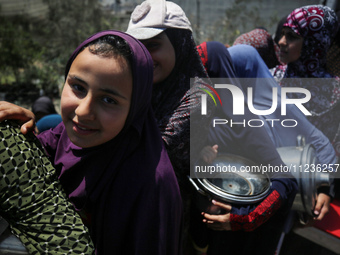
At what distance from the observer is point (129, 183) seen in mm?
999

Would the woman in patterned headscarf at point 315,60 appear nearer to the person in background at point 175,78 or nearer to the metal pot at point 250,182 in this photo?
the metal pot at point 250,182

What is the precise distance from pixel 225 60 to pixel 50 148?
46.5 inches

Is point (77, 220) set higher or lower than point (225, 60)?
lower

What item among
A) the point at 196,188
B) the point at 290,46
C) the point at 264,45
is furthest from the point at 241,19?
the point at 196,188

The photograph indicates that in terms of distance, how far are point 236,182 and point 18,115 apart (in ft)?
3.58

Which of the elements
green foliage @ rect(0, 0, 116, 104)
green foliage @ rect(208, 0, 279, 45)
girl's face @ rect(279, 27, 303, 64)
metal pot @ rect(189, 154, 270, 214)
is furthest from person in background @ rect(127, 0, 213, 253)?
green foliage @ rect(0, 0, 116, 104)

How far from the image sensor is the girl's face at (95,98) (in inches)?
36.1

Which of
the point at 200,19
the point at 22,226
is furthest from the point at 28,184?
the point at 200,19

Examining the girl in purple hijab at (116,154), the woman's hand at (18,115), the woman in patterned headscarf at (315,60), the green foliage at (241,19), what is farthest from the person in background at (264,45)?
the green foliage at (241,19)

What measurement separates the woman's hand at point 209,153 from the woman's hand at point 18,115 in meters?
0.87

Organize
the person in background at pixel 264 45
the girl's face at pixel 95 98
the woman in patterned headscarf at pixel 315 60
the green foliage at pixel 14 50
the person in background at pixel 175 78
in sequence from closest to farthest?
1. the girl's face at pixel 95 98
2. the person in background at pixel 175 78
3. the woman in patterned headscarf at pixel 315 60
4. the person in background at pixel 264 45
5. the green foliage at pixel 14 50

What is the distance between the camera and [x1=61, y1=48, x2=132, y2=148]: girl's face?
917 mm

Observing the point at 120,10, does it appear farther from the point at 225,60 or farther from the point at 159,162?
the point at 159,162

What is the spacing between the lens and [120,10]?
8.80m
